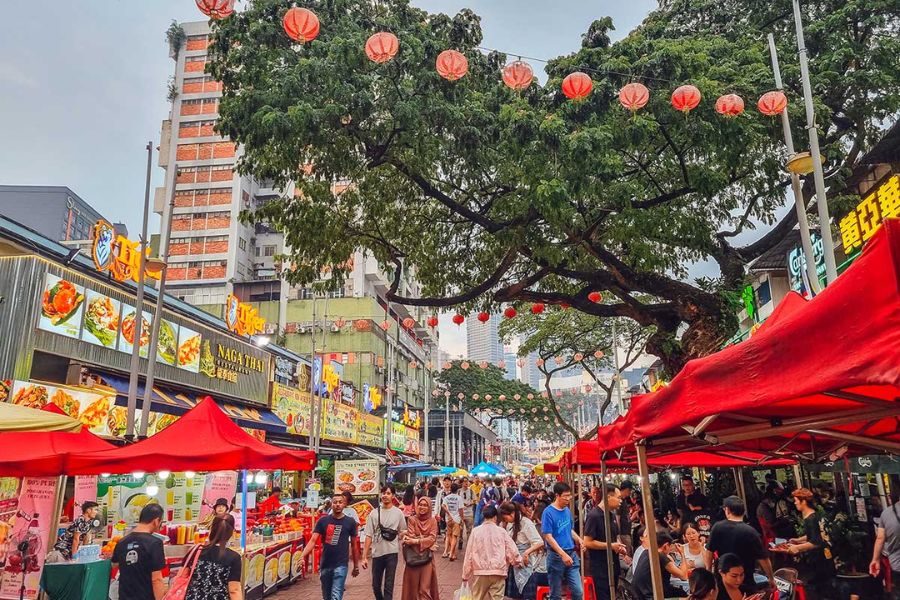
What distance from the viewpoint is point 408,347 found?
61.0 meters

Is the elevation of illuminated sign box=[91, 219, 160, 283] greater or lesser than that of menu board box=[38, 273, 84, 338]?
greater

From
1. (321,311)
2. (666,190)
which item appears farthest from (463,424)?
(666,190)

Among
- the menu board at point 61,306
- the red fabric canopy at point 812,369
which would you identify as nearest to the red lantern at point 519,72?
the red fabric canopy at point 812,369

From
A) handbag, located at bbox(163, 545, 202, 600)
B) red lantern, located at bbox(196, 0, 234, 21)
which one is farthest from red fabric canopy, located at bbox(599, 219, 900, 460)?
red lantern, located at bbox(196, 0, 234, 21)

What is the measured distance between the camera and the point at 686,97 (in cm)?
973

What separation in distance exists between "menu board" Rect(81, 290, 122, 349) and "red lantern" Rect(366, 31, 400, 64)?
38.0 feet

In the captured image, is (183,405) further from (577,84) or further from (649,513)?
(649,513)

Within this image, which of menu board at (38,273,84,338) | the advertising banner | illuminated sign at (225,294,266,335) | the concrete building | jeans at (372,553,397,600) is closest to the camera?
the advertising banner

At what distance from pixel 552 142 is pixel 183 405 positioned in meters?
14.7

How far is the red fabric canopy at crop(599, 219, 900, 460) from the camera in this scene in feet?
7.68

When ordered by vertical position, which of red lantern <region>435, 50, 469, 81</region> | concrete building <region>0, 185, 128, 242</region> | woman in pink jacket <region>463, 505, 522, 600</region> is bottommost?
woman in pink jacket <region>463, 505, 522, 600</region>

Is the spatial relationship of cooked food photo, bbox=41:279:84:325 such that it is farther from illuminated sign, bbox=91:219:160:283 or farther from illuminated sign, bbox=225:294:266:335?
illuminated sign, bbox=225:294:266:335

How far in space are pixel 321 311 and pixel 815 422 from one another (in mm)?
45891

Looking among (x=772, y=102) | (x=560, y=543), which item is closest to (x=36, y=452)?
(x=560, y=543)
